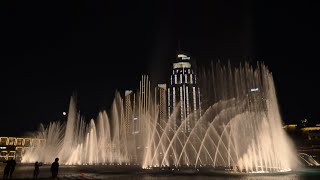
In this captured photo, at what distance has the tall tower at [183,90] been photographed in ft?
449

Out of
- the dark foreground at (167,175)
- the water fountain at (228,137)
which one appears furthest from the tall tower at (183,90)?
the dark foreground at (167,175)

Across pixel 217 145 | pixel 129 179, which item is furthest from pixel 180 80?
pixel 129 179

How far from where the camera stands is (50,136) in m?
58.6

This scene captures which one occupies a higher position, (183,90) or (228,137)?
(183,90)

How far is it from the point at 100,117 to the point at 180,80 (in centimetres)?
9930

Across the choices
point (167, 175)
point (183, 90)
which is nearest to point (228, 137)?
point (167, 175)

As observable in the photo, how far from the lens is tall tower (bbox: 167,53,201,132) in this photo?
137 meters

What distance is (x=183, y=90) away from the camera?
142375 mm

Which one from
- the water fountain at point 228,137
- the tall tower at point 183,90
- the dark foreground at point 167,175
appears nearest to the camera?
the dark foreground at point 167,175

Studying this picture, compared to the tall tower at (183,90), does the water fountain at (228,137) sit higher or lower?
lower

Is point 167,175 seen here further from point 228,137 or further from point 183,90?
point 183,90

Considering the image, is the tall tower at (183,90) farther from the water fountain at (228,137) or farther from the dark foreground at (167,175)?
the dark foreground at (167,175)

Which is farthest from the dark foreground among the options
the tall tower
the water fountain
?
the tall tower

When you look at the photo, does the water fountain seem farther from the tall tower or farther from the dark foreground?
the tall tower
